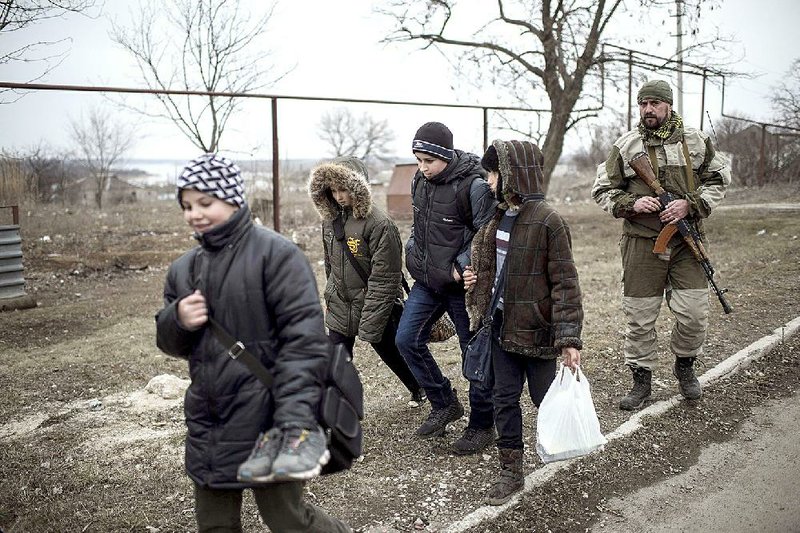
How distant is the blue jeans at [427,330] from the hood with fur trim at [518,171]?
83 cm

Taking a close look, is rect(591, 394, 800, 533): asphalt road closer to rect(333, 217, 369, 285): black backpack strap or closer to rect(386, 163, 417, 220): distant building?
rect(333, 217, 369, 285): black backpack strap

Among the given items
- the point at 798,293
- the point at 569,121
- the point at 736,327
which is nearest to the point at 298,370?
the point at 736,327

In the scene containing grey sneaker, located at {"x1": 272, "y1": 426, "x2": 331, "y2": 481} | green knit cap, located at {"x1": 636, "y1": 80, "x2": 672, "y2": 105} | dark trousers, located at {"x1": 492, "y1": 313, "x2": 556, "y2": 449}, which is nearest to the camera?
grey sneaker, located at {"x1": 272, "y1": 426, "x2": 331, "y2": 481}

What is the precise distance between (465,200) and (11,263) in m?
5.52

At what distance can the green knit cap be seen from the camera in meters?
4.21

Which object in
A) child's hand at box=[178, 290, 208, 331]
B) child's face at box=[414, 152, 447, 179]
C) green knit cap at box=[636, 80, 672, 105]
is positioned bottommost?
child's hand at box=[178, 290, 208, 331]

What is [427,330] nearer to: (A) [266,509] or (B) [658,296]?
(B) [658,296]

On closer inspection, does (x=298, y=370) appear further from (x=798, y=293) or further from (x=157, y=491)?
(x=798, y=293)

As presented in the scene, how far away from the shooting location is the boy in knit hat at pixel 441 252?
3781 millimetres

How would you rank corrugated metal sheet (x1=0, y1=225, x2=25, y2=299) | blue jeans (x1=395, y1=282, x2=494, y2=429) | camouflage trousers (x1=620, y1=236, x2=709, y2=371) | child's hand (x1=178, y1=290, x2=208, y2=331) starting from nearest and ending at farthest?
1. child's hand (x1=178, y1=290, x2=208, y2=331)
2. blue jeans (x1=395, y1=282, x2=494, y2=429)
3. camouflage trousers (x1=620, y1=236, x2=709, y2=371)
4. corrugated metal sheet (x1=0, y1=225, x2=25, y2=299)

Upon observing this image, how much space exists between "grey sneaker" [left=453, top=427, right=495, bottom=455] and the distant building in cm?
1088

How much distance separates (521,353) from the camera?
3.25 metres

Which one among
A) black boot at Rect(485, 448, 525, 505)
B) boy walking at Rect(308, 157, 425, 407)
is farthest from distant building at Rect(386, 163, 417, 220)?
black boot at Rect(485, 448, 525, 505)

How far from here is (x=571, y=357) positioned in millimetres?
3111
